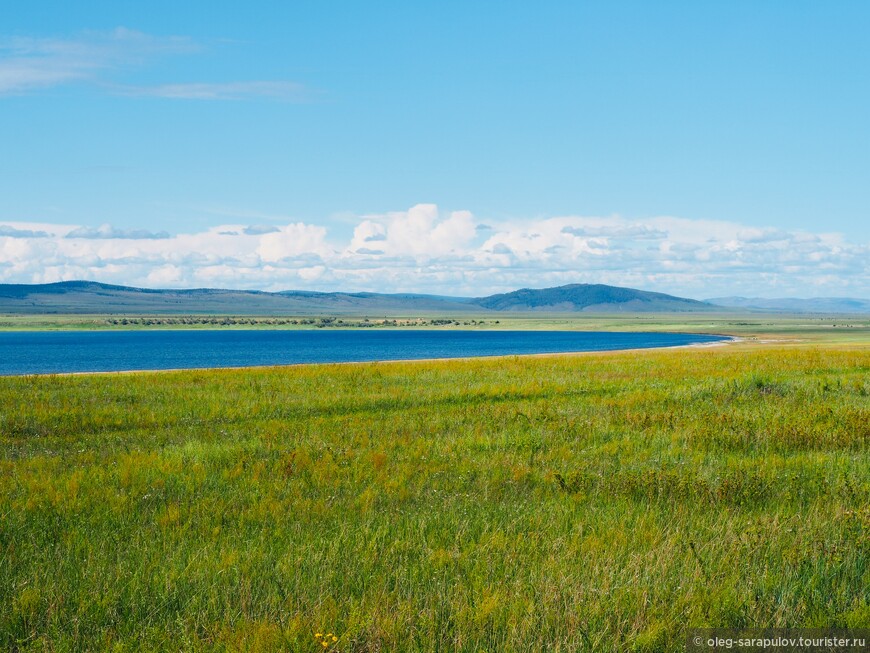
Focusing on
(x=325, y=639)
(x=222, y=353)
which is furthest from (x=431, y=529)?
(x=222, y=353)

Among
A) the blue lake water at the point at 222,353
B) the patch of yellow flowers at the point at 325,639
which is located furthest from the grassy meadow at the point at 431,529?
the blue lake water at the point at 222,353

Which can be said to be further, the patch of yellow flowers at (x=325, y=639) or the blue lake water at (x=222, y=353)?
the blue lake water at (x=222, y=353)

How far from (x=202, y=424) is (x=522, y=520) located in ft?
38.7

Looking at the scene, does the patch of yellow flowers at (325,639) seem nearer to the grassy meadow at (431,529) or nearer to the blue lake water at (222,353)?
the grassy meadow at (431,529)

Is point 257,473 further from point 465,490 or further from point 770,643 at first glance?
point 770,643

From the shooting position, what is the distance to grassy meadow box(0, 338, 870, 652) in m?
6.25

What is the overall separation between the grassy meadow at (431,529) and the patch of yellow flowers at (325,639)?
0.10 ft

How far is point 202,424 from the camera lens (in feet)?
60.5

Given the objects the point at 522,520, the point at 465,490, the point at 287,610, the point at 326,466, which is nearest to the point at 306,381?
the point at 326,466


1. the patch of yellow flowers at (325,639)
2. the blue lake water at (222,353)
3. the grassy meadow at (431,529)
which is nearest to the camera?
the patch of yellow flowers at (325,639)

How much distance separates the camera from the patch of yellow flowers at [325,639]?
5668 millimetres

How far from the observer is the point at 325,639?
5.92 meters

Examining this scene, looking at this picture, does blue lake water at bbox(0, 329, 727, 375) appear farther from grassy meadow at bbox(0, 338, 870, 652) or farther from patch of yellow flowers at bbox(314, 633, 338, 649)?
patch of yellow flowers at bbox(314, 633, 338, 649)

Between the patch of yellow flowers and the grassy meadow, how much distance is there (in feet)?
0.10
